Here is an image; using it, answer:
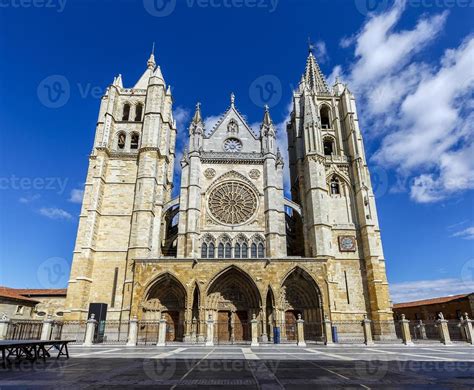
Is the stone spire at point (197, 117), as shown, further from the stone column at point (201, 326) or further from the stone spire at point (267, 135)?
the stone column at point (201, 326)

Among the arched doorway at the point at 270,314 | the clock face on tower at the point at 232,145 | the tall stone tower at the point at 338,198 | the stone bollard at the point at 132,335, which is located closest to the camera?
the stone bollard at the point at 132,335

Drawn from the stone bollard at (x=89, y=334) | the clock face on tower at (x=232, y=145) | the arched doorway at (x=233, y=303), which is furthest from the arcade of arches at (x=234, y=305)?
the clock face on tower at (x=232, y=145)

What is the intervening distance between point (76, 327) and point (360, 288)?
19753 millimetres

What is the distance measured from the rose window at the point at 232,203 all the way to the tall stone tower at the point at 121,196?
14.7ft

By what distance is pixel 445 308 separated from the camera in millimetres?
27906

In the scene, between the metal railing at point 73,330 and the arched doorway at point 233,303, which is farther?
the arched doorway at point 233,303

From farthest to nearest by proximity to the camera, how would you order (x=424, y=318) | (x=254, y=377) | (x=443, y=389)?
(x=424, y=318) < (x=254, y=377) < (x=443, y=389)

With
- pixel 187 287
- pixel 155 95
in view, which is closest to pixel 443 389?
pixel 187 287

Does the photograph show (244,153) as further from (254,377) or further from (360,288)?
(254,377)

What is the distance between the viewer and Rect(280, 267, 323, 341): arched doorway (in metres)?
19.8

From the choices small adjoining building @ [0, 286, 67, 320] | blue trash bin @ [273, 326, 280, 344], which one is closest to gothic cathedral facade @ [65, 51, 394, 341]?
blue trash bin @ [273, 326, 280, 344]

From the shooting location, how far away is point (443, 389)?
4.03 metres

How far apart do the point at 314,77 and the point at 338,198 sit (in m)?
15.8

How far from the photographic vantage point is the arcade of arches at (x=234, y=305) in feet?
62.8
